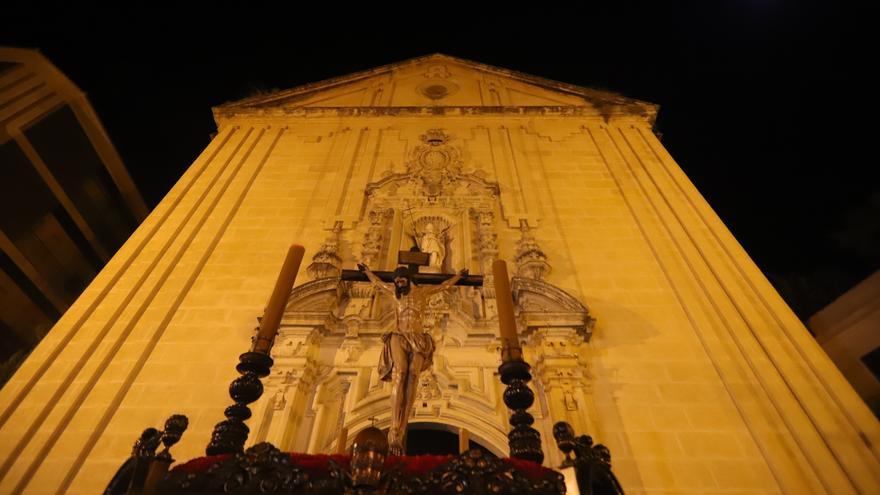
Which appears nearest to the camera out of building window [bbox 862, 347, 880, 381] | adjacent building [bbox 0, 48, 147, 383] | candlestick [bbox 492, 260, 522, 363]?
candlestick [bbox 492, 260, 522, 363]

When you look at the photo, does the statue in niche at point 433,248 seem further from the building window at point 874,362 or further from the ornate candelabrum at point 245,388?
the building window at point 874,362

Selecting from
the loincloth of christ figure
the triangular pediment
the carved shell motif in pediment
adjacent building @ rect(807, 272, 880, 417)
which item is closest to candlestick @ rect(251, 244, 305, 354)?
the loincloth of christ figure

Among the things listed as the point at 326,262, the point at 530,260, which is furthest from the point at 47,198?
the point at 530,260

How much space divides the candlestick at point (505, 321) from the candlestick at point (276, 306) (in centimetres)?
133

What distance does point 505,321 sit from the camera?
2867mm

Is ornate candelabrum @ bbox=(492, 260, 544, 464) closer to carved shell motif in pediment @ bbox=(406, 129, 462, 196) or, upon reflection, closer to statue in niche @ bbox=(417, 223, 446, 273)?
statue in niche @ bbox=(417, 223, 446, 273)

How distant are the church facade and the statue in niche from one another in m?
0.05

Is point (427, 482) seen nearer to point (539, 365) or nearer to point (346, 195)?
point (539, 365)

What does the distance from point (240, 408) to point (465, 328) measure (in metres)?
3.63

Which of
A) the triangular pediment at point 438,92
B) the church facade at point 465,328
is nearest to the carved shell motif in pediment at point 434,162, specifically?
the church facade at point 465,328

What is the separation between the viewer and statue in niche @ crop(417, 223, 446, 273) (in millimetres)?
6738

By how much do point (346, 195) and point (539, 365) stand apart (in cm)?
473

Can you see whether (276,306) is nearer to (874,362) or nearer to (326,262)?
(326,262)

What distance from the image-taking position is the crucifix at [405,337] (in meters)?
3.29
